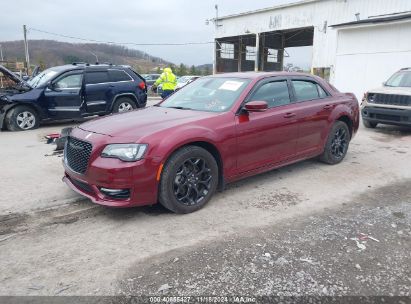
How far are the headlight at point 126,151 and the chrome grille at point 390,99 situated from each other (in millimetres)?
7604

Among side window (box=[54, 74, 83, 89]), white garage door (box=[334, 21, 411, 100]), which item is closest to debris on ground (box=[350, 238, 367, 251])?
side window (box=[54, 74, 83, 89])

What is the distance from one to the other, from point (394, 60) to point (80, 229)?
14.7m

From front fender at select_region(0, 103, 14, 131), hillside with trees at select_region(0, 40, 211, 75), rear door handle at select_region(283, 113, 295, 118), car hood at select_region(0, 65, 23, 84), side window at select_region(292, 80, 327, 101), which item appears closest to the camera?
rear door handle at select_region(283, 113, 295, 118)

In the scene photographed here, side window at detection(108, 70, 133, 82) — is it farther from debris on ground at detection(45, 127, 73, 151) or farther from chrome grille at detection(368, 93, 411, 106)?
chrome grille at detection(368, 93, 411, 106)

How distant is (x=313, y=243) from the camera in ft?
11.4

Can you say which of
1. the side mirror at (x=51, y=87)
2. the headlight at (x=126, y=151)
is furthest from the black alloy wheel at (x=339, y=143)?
the side mirror at (x=51, y=87)

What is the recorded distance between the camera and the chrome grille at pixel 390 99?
884 cm

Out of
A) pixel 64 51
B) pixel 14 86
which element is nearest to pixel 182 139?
pixel 14 86

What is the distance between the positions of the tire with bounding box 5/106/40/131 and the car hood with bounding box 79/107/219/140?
19.1 feet

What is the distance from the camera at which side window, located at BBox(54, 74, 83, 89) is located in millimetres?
9617

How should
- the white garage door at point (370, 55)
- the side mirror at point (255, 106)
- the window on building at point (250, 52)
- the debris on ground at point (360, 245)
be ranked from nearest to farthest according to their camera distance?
1. the debris on ground at point (360, 245)
2. the side mirror at point (255, 106)
3. the white garage door at point (370, 55)
4. the window on building at point (250, 52)

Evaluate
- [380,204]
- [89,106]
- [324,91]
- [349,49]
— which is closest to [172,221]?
[380,204]

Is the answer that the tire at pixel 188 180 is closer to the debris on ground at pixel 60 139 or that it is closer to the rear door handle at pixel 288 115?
the rear door handle at pixel 288 115

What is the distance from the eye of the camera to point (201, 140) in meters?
4.11
